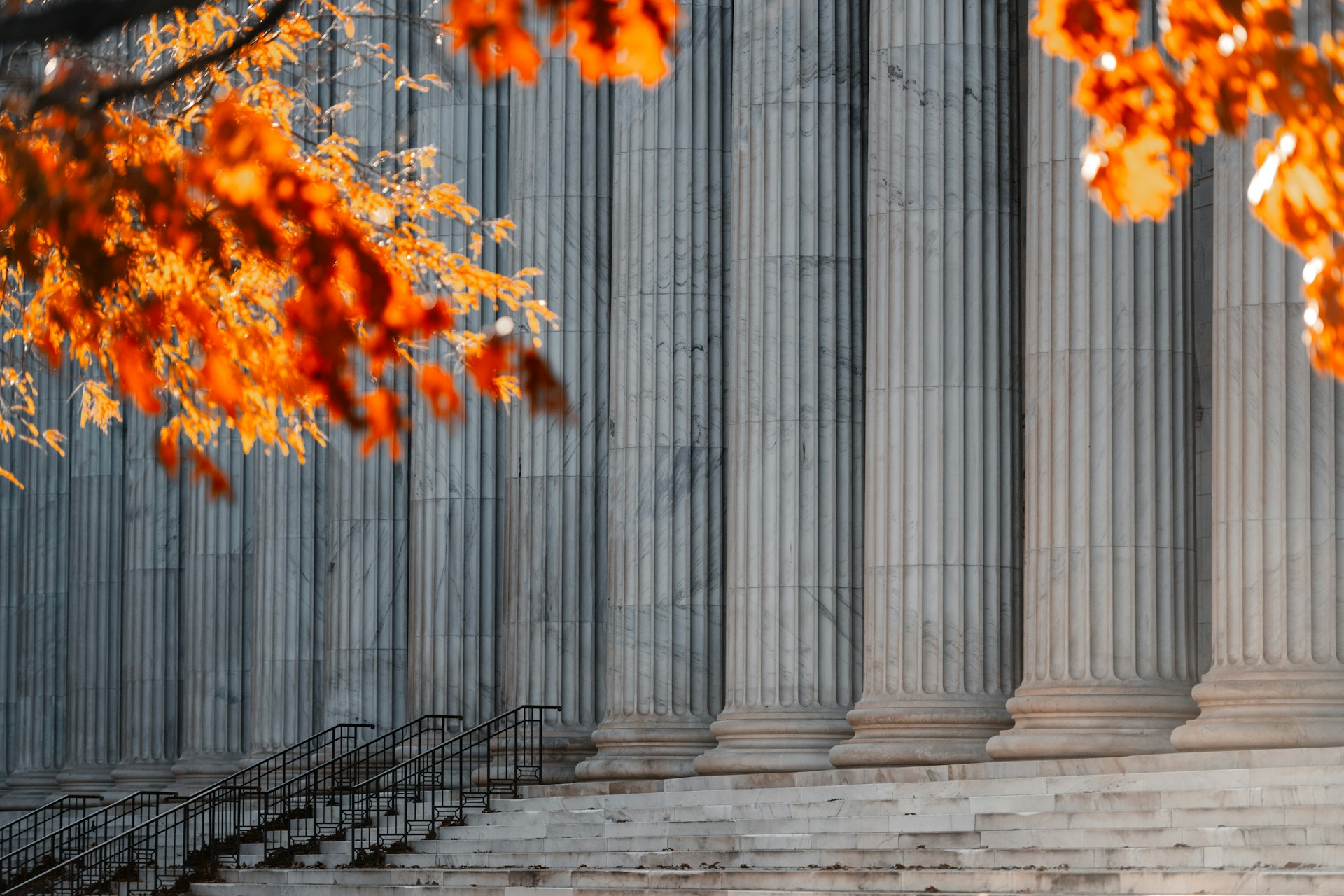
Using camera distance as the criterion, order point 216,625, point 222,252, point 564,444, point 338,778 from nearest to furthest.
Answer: point 222,252, point 564,444, point 338,778, point 216,625

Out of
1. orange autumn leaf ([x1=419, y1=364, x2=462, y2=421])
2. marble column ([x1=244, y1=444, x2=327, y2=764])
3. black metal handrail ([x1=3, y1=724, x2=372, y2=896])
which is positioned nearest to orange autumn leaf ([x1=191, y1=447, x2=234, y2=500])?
orange autumn leaf ([x1=419, y1=364, x2=462, y2=421])

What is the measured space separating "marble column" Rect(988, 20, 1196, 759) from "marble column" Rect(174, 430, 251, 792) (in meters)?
26.8

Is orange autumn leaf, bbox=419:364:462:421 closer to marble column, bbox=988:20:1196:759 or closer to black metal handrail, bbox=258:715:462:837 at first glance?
marble column, bbox=988:20:1196:759

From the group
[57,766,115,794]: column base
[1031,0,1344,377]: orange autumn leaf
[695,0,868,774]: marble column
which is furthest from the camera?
A: [57,766,115,794]: column base

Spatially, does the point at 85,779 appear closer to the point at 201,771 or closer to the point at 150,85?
the point at 201,771

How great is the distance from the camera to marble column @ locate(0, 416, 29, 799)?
65.2 m

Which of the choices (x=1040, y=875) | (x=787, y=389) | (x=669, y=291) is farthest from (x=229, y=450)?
(x=1040, y=875)

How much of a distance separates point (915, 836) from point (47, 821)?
108 ft

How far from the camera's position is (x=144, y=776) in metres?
56.6

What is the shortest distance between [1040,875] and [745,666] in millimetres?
12634

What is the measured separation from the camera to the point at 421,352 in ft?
152

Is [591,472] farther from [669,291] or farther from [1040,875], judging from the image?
[1040,875]

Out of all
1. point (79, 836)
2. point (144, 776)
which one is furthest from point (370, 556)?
point (144, 776)

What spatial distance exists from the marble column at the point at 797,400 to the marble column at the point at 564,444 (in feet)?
18.5
